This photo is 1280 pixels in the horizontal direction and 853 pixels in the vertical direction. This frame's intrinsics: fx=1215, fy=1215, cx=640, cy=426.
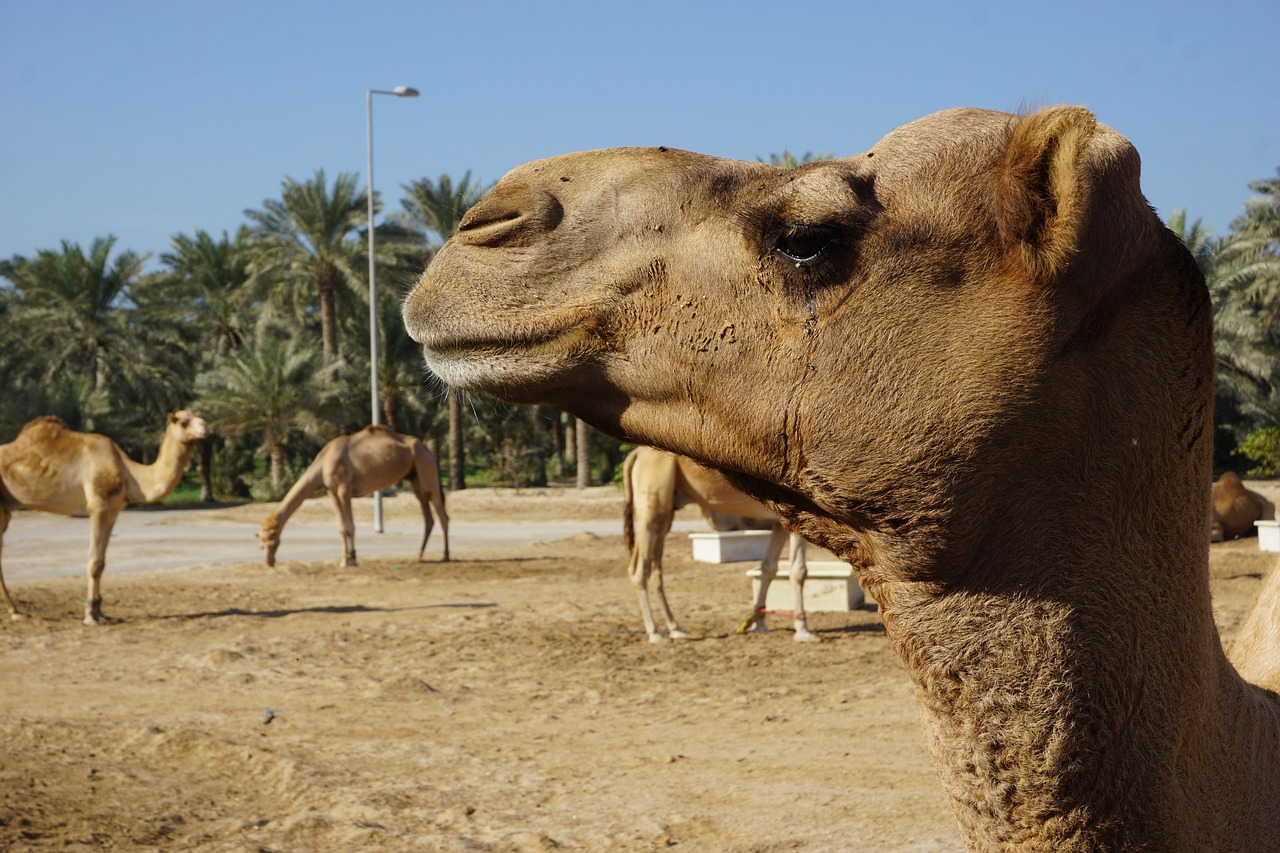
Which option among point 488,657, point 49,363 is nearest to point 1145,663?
point 488,657

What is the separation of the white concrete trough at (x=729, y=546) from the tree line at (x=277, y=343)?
1387 cm

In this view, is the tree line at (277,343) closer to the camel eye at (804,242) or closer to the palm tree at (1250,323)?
the palm tree at (1250,323)

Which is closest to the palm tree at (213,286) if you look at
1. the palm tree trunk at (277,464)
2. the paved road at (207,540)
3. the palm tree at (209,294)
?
the palm tree at (209,294)

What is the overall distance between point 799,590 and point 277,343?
25.8 meters

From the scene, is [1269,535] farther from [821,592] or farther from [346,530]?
[346,530]

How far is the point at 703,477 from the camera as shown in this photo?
452 inches

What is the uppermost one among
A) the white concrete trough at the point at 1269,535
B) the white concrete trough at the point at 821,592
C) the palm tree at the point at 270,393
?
the palm tree at the point at 270,393

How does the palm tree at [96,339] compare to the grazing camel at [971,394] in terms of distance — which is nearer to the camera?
the grazing camel at [971,394]

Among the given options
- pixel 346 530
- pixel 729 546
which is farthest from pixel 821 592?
pixel 346 530

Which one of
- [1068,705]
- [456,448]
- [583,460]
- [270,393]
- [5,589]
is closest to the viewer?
[1068,705]

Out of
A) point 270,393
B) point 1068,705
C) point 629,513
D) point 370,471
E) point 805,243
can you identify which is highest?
point 270,393

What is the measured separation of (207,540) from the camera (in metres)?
22.8

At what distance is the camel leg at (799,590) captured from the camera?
1088 centimetres

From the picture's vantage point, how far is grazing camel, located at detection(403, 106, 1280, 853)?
169 centimetres
